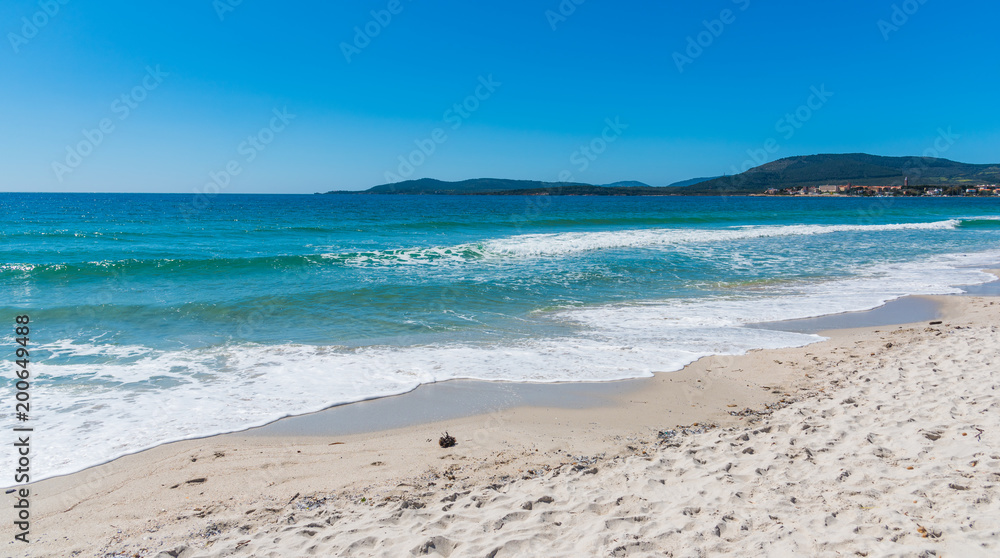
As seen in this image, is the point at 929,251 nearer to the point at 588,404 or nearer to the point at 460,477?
the point at 588,404

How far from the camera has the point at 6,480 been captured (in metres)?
4.59

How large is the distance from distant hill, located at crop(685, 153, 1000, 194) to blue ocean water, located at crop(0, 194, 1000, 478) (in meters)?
120

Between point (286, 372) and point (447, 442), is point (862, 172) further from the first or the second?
point (447, 442)

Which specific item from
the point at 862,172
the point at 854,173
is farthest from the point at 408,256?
the point at 862,172

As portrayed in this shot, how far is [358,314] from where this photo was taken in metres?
11.1

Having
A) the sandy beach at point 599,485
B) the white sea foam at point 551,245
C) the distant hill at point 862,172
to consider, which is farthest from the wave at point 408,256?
the distant hill at point 862,172

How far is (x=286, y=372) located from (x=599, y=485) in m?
5.06

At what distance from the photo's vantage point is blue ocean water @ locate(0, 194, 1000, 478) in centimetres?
650

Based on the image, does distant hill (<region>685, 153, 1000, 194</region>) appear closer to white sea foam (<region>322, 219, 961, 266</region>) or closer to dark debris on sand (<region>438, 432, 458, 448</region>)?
white sea foam (<region>322, 219, 961, 266</region>)

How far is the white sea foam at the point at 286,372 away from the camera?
18.4 feet

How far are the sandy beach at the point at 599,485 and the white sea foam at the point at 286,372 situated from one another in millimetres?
681

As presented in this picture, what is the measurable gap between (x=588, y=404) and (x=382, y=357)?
343 cm

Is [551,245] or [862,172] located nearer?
[551,245]

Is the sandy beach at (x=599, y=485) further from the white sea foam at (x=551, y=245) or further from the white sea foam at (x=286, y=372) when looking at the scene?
the white sea foam at (x=551, y=245)
